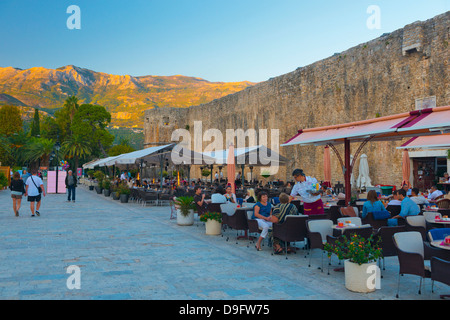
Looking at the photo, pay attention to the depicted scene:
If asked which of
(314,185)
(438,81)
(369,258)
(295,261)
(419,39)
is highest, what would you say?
(419,39)

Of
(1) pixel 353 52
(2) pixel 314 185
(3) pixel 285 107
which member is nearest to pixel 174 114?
(3) pixel 285 107

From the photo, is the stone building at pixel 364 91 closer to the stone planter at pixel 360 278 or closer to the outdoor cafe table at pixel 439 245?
the outdoor cafe table at pixel 439 245

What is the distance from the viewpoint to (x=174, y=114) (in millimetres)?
47094

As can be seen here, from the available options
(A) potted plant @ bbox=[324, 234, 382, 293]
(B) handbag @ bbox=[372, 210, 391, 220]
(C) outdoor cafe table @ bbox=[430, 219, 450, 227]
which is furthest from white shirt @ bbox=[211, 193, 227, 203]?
(A) potted plant @ bbox=[324, 234, 382, 293]

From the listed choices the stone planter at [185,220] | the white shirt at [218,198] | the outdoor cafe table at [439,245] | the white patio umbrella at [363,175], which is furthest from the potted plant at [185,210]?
the white patio umbrella at [363,175]

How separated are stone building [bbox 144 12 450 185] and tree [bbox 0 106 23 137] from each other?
130 ft

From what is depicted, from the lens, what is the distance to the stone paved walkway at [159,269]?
14.7ft

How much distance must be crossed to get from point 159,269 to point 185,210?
14.7 ft

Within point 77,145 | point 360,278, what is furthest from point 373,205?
point 77,145

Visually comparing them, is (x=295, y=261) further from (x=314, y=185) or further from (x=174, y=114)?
(x=174, y=114)

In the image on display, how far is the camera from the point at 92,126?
52.3 m

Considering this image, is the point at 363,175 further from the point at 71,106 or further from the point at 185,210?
the point at 71,106

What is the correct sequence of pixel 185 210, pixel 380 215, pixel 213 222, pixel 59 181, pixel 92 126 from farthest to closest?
pixel 92 126 < pixel 59 181 < pixel 185 210 < pixel 213 222 < pixel 380 215

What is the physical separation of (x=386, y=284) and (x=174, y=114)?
43.5m
